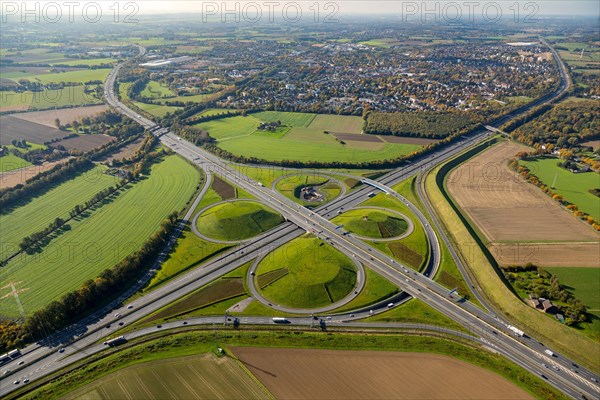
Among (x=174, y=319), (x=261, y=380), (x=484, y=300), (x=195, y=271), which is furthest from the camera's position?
(x=195, y=271)

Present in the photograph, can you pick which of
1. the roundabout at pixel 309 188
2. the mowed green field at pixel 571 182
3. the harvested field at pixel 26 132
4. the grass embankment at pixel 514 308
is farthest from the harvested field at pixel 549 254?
the harvested field at pixel 26 132

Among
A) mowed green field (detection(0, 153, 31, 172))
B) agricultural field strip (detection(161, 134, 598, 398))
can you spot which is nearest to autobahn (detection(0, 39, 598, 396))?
agricultural field strip (detection(161, 134, 598, 398))

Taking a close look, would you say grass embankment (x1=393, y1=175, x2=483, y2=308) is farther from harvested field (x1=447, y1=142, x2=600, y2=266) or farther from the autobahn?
harvested field (x1=447, y1=142, x2=600, y2=266)

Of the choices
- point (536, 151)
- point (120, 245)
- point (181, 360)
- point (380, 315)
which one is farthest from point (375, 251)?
point (536, 151)

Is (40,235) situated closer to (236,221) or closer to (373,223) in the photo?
(236,221)

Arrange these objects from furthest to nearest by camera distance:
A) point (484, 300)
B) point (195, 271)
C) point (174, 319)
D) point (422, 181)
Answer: point (422, 181) → point (195, 271) → point (484, 300) → point (174, 319)

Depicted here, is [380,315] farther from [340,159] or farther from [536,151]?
[536,151]

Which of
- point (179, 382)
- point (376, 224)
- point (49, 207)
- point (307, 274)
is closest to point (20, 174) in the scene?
point (49, 207)
